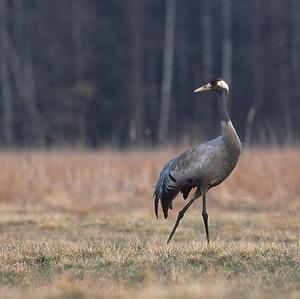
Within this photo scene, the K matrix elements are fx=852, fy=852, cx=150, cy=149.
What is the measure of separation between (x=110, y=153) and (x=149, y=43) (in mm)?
15263

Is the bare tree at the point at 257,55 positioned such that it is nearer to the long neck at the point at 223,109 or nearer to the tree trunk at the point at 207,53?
the tree trunk at the point at 207,53

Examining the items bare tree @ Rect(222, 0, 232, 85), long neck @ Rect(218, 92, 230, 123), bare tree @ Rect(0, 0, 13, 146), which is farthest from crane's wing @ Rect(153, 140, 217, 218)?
bare tree @ Rect(222, 0, 232, 85)

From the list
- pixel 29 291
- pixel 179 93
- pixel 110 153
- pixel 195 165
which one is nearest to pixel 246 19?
pixel 179 93

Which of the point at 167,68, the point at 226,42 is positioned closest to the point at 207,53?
the point at 226,42

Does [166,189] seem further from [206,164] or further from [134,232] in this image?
[134,232]

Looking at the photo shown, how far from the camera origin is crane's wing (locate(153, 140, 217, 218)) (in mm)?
8133

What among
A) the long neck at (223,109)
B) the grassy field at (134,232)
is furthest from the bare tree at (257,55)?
the long neck at (223,109)

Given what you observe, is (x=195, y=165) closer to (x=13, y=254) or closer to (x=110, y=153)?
(x=13, y=254)

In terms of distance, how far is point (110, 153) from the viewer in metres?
16.5

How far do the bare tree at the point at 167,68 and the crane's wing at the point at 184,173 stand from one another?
69.0 ft

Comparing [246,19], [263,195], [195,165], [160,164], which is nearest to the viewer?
[195,165]

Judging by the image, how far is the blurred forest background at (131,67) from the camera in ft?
97.2

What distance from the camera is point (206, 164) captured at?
8.09 m

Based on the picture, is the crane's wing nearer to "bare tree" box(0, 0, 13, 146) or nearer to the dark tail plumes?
the dark tail plumes
